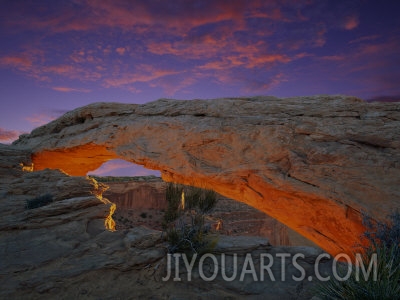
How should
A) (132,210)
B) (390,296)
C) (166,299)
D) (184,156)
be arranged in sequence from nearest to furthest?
(390,296) → (166,299) → (184,156) → (132,210)

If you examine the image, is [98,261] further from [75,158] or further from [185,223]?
[75,158]

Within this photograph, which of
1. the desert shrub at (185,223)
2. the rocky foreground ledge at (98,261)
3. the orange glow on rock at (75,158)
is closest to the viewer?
the rocky foreground ledge at (98,261)

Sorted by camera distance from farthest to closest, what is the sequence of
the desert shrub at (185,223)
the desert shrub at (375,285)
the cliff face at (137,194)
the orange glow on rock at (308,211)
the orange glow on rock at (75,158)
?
the cliff face at (137,194) < the orange glow on rock at (75,158) < the orange glow on rock at (308,211) < the desert shrub at (185,223) < the desert shrub at (375,285)

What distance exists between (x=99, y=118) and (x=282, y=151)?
30.1 ft

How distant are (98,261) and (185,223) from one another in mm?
2814

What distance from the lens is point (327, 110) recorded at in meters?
9.73

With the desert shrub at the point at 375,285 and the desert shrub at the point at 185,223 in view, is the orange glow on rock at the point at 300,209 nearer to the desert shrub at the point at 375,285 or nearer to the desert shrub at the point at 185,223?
the desert shrub at the point at 185,223

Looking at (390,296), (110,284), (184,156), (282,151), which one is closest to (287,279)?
(390,296)

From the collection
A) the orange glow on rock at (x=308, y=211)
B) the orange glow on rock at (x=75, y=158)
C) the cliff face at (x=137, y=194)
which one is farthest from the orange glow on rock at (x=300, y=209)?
the cliff face at (x=137, y=194)

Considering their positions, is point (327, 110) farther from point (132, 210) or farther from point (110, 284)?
point (132, 210)

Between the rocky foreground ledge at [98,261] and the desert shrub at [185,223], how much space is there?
0.45 meters

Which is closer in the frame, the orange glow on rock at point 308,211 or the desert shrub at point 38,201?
the orange glow on rock at point 308,211

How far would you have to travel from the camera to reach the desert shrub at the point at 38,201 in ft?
31.9

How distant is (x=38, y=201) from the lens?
9.85 metres
